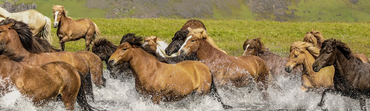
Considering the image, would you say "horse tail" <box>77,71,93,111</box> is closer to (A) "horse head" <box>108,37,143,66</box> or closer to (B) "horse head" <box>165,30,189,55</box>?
(A) "horse head" <box>108,37,143,66</box>

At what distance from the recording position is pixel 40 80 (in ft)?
21.4

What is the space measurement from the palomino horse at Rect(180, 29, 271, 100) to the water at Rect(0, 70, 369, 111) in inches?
9.8

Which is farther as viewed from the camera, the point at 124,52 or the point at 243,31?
the point at 243,31

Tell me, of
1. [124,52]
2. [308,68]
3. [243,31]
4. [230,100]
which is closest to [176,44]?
[230,100]

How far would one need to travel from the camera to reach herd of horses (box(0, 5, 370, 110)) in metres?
6.63

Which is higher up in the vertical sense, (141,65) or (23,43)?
(141,65)

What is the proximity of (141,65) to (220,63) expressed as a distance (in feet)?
6.64

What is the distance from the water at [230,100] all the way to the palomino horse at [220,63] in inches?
9.8

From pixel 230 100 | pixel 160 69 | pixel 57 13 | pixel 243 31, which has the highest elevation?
pixel 160 69

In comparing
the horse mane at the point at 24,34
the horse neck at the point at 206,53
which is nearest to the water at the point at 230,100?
the horse neck at the point at 206,53

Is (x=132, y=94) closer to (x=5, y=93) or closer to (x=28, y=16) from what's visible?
(x=5, y=93)

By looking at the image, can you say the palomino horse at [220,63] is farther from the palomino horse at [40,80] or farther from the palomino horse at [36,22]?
the palomino horse at [36,22]

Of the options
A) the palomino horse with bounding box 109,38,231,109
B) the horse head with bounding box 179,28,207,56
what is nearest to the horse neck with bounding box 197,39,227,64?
the horse head with bounding box 179,28,207,56

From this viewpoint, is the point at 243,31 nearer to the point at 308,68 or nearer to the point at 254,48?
the point at 254,48
